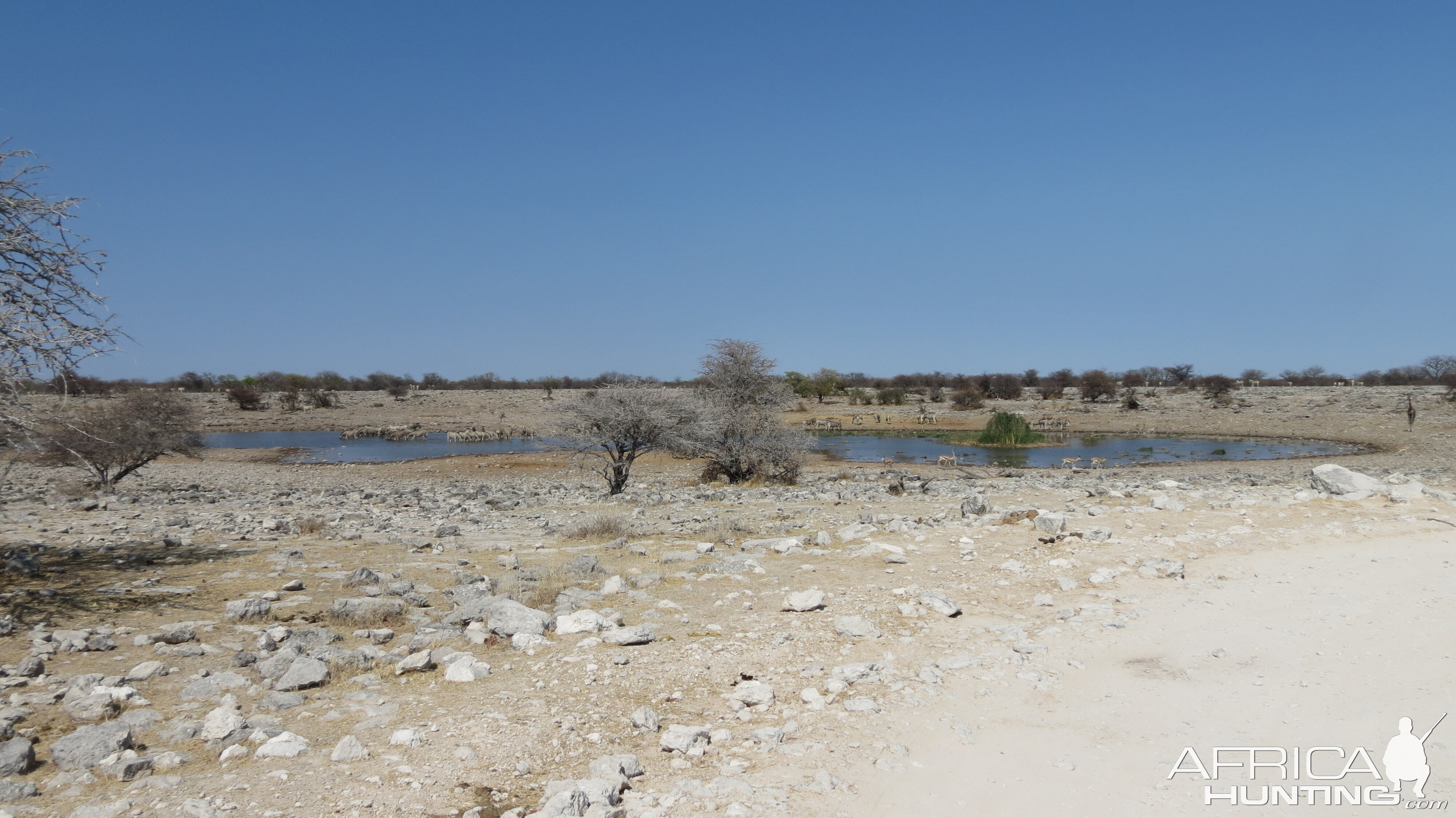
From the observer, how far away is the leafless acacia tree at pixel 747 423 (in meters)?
20.8

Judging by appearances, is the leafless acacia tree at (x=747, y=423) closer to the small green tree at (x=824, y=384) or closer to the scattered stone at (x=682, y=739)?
the scattered stone at (x=682, y=739)

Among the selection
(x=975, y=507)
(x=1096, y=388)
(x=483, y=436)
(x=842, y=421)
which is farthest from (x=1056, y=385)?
(x=975, y=507)

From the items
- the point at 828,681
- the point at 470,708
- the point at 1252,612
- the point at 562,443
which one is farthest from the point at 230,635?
the point at 562,443

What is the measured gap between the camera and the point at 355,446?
4516 centimetres

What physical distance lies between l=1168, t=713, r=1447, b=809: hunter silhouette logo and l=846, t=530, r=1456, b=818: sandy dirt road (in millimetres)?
23

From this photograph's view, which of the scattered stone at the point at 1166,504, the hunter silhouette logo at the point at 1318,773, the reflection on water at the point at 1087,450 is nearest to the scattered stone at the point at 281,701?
the hunter silhouette logo at the point at 1318,773

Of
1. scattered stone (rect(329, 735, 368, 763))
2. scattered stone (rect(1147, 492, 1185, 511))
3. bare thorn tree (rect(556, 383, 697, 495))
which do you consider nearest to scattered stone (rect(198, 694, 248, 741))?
scattered stone (rect(329, 735, 368, 763))

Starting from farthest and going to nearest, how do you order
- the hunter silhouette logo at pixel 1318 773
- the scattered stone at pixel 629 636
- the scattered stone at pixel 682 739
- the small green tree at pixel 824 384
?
the small green tree at pixel 824 384
the scattered stone at pixel 629 636
the scattered stone at pixel 682 739
the hunter silhouette logo at pixel 1318 773

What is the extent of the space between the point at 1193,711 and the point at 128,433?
76.1ft

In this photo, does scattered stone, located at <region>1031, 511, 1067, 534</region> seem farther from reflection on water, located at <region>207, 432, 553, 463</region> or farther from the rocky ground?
reflection on water, located at <region>207, 432, 553, 463</region>

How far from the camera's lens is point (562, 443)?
1800 centimetres

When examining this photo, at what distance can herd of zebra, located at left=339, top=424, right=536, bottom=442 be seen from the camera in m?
47.7

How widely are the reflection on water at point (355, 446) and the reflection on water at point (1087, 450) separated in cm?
1707

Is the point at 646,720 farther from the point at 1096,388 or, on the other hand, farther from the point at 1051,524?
the point at 1096,388
